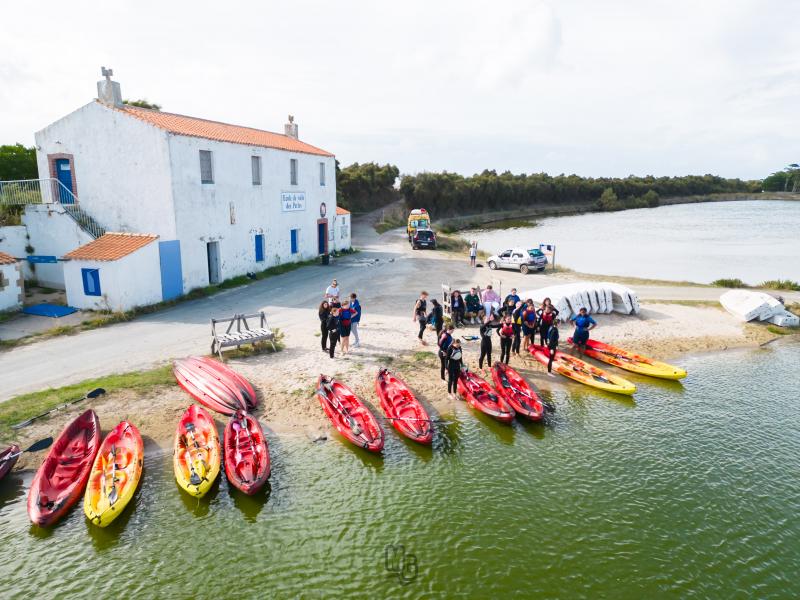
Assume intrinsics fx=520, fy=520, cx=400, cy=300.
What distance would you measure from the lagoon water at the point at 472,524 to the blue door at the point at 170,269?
1128cm

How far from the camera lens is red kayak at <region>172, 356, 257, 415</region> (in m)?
12.9

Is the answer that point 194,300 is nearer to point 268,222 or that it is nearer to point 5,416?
point 268,222

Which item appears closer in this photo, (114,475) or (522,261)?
(114,475)

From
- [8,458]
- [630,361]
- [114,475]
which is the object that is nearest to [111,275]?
[8,458]

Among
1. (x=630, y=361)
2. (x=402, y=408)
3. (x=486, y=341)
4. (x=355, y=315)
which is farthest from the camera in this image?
(x=630, y=361)

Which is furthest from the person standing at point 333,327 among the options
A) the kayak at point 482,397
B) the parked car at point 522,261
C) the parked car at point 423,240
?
the parked car at point 423,240

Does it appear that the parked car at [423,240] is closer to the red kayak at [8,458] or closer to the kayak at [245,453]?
the kayak at [245,453]

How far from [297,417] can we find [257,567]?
489cm

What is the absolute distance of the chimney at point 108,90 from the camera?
75.0 ft

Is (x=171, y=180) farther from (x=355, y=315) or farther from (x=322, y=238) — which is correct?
(x=322, y=238)

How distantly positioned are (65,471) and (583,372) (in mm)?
13310

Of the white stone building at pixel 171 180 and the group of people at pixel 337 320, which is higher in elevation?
the white stone building at pixel 171 180

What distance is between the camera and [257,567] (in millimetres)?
8211

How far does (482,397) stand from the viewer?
45.1 feet
